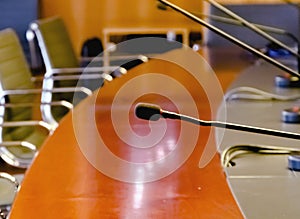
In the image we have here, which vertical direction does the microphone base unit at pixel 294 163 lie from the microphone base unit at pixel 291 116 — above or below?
above

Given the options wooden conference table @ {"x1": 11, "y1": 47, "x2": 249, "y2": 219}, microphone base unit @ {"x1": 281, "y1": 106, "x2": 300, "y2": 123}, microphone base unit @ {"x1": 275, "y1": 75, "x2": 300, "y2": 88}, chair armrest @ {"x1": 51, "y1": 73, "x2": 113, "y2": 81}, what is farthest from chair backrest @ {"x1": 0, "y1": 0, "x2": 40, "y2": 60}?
microphone base unit @ {"x1": 281, "y1": 106, "x2": 300, "y2": 123}

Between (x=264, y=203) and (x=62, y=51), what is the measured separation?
256cm

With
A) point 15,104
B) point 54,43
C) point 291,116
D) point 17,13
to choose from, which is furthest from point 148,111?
point 17,13

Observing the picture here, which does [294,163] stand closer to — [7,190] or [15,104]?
[7,190]

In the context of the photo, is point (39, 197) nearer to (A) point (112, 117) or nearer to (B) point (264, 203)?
(B) point (264, 203)

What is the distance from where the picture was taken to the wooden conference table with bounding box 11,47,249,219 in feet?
4.01

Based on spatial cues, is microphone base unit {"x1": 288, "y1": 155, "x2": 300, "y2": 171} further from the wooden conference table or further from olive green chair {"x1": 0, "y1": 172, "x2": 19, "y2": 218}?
olive green chair {"x1": 0, "y1": 172, "x2": 19, "y2": 218}

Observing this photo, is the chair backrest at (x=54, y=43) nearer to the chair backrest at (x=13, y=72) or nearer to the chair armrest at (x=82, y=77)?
the chair armrest at (x=82, y=77)

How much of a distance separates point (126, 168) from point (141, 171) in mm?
42

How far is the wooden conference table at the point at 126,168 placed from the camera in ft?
4.01

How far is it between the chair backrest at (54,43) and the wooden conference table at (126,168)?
108cm

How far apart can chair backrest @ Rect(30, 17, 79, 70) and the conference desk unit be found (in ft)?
3.54

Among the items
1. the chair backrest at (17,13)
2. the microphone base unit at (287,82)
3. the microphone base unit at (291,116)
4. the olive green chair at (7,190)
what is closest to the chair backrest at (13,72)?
the olive green chair at (7,190)

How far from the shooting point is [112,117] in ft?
6.68
